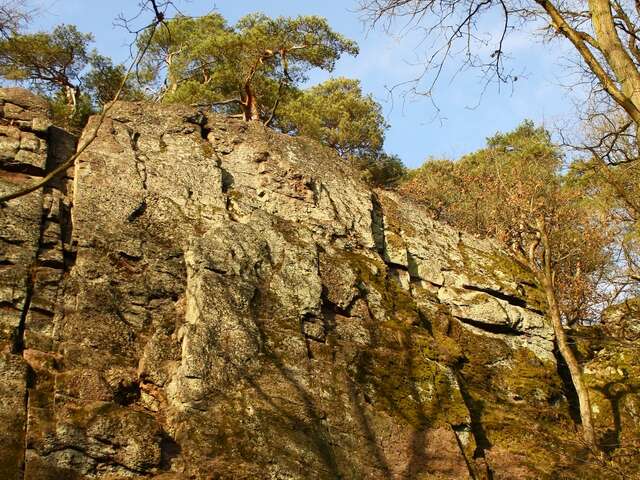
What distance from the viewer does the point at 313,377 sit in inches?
460

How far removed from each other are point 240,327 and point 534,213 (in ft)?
42.4

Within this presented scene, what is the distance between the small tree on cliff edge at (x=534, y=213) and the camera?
69.2ft

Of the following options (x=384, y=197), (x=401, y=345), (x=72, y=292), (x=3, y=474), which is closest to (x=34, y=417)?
(x=3, y=474)

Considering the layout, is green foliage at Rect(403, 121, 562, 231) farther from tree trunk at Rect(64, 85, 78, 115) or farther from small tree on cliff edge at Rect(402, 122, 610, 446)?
tree trunk at Rect(64, 85, 78, 115)

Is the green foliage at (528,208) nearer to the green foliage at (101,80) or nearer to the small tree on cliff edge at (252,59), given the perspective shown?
the small tree on cliff edge at (252,59)

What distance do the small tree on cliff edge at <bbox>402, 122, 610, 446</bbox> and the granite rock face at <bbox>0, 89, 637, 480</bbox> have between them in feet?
9.16

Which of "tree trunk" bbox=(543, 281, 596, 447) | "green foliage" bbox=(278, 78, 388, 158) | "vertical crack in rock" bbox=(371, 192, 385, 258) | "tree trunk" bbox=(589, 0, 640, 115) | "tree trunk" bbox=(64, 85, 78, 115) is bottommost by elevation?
"tree trunk" bbox=(543, 281, 596, 447)

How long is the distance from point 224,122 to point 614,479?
39.4 feet

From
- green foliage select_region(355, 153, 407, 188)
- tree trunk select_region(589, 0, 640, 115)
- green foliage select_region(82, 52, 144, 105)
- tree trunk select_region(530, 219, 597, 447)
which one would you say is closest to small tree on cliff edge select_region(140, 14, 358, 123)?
green foliage select_region(82, 52, 144, 105)

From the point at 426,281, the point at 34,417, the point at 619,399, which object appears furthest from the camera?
the point at 426,281

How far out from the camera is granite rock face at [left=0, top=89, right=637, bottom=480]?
32.7 feet

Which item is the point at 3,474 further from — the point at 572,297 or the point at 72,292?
the point at 572,297

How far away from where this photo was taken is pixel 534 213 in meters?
21.7

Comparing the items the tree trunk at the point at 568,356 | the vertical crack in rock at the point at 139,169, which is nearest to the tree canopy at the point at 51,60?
the vertical crack in rock at the point at 139,169
